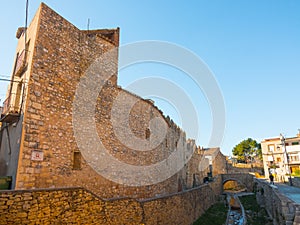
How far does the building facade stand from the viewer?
37.1 metres

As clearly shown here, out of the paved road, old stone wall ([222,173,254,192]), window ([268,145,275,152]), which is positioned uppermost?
window ([268,145,275,152])

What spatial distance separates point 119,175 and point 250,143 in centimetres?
5832

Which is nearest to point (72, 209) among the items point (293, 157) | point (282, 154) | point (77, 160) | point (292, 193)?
point (77, 160)

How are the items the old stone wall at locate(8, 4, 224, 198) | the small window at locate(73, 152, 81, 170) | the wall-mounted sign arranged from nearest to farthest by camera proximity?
the wall-mounted sign < the old stone wall at locate(8, 4, 224, 198) < the small window at locate(73, 152, 81, 170)

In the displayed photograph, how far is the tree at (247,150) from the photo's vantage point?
59.9 metres

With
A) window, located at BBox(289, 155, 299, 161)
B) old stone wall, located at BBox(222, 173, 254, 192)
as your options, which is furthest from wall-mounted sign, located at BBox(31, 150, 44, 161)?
window, located at BBox(289, 155, 299, 161)

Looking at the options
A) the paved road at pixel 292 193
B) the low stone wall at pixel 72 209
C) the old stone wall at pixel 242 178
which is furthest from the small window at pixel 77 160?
the old stone wall at pixel 242 178

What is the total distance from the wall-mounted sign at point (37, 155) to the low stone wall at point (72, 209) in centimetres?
172

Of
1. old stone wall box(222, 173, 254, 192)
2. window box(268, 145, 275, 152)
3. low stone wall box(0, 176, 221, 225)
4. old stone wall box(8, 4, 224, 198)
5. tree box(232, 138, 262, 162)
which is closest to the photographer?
low stone wall box(0, 176, 221, 225)

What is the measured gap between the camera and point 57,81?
8.35 m

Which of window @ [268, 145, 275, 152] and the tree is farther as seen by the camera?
the tree

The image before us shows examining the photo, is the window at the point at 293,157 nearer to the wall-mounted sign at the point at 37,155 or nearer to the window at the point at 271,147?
the window at the point at 271,147

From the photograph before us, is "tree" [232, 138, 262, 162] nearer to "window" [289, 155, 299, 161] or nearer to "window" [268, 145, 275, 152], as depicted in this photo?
"window" [268, 145, 275, 152]

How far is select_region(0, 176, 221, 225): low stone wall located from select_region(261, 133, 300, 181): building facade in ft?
106
